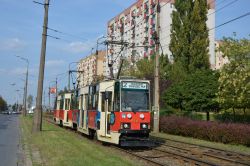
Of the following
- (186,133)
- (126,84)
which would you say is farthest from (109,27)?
(126,84)

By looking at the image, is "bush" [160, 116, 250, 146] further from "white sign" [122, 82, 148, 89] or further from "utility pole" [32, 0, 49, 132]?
"utility pole" [32, 0, 49, 132]

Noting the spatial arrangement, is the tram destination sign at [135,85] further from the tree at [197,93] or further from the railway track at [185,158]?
the tree at [197,93]

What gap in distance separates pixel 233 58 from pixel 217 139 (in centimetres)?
955

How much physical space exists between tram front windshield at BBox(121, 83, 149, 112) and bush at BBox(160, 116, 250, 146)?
19.9 feet

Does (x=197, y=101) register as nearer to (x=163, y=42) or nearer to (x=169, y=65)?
(x=169, y=65)

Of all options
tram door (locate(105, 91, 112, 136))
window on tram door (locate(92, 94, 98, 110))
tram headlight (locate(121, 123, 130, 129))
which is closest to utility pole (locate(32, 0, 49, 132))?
window on tram door (locate(92, 94, 98, 110))

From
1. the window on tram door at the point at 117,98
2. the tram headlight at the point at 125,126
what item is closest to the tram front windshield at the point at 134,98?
the window on tram door at the point at 117,98

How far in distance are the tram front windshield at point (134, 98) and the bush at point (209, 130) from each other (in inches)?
239

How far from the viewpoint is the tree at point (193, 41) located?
48062 millimetres

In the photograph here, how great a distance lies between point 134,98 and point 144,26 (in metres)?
74.8

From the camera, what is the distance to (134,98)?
19062mm

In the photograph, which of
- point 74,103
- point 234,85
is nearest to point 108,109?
point 74,103

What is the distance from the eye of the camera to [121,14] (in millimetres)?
106000

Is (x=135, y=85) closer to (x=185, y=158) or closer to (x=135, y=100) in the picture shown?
(x=135, y=100)
